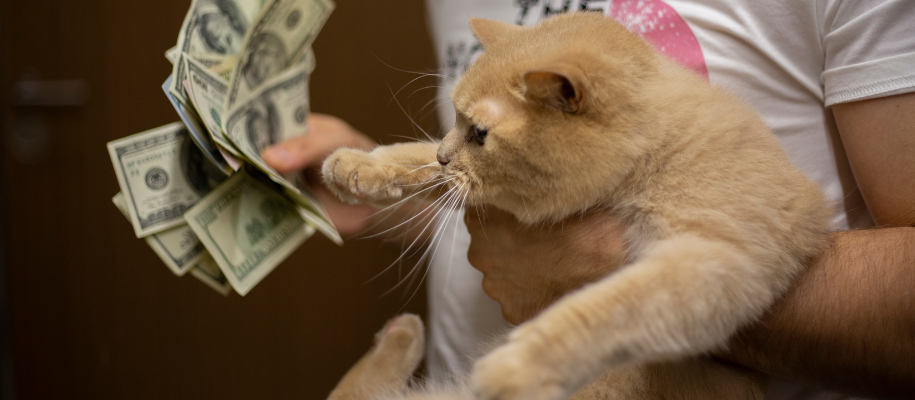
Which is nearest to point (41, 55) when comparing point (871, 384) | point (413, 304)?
point (413, 304)

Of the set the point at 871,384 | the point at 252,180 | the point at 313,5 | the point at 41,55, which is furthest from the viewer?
the point at 41,55

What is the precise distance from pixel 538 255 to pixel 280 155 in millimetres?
657

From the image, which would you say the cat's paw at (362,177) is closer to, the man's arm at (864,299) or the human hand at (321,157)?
the human hand at (321,157)

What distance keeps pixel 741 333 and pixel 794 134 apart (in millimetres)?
409

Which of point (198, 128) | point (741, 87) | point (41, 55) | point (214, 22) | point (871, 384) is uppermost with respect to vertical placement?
point (41, 55)

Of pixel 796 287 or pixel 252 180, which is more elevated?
pixel 252 180

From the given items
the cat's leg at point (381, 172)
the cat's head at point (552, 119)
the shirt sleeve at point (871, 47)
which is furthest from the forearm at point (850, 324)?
the cat's leg at point (381, 172)

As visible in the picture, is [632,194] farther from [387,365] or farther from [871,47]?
[387,365]

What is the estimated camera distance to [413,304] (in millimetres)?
1986

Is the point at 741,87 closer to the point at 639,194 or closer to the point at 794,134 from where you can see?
the point at 794,134

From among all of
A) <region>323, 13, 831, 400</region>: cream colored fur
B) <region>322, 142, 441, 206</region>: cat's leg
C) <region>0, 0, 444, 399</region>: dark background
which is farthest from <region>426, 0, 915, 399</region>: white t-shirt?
<region>0, 0, 444, 399</region>: dark background

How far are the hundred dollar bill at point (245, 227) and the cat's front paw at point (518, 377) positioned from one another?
68cm

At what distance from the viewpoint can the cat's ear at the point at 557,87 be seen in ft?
2.01

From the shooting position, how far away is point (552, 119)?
69 centimetres
